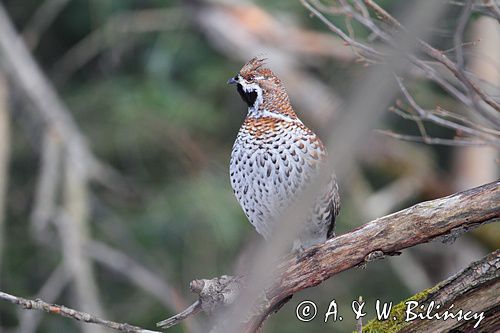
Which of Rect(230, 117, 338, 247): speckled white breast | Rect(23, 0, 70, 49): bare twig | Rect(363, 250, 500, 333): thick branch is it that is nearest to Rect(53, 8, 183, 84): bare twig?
Rect(23, 0, 70, 49): bare twig

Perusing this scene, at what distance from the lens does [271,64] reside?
31.2 ft

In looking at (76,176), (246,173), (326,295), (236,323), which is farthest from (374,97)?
(326,295)

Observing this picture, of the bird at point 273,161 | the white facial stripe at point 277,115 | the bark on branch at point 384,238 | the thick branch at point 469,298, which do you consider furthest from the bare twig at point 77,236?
the thick branch at point 469,298

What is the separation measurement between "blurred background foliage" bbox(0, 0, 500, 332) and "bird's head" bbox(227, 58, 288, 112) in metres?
4.35

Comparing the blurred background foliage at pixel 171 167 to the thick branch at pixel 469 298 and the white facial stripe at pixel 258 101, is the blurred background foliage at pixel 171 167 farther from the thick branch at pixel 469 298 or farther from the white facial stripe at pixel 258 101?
the thick branch at pixel 469 298

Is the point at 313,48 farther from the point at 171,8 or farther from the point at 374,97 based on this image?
the point at 374,97

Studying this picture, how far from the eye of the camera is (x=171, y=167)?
10445 mm

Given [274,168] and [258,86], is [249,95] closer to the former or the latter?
[258,86]

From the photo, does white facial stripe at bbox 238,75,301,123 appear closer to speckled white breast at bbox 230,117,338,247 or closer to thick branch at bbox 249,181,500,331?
speckled white breast at bbox 230,117,338,247

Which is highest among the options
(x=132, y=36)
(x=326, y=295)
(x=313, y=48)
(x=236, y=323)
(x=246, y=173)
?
(x=132, y=36)

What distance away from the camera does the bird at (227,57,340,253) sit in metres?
4.14

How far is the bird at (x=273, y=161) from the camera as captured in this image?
414cm

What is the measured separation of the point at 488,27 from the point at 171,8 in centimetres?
378

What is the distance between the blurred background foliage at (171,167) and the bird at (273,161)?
14.4 feet
